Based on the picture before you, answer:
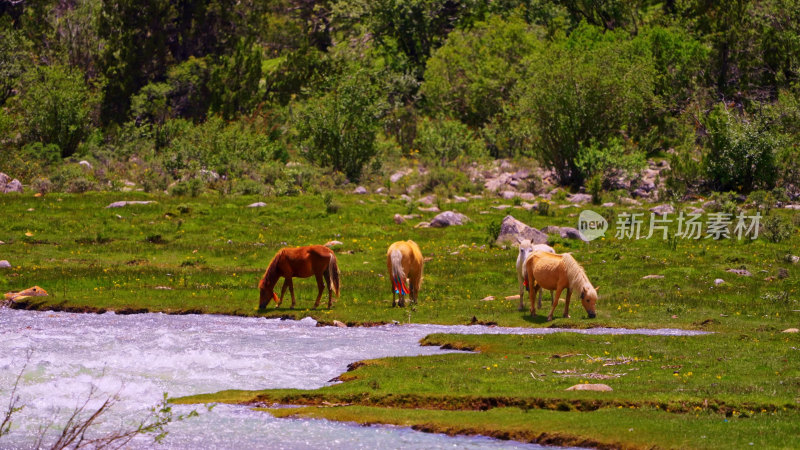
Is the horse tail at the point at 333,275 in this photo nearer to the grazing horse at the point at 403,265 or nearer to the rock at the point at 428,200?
the grazing horse at the point at 403,265

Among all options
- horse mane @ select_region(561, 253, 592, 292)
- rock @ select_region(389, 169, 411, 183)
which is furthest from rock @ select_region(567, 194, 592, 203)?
horse mane @ select_region(561, 253, 592, 292)

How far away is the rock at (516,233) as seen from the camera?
40469 mm

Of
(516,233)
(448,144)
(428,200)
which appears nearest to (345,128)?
(448,144)

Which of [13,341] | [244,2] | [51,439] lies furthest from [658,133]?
[51,439]

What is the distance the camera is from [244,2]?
3258 inches

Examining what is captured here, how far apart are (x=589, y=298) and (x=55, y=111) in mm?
47143

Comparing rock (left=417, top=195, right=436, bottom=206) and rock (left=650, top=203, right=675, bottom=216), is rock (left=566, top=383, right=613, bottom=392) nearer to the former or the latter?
rock (left=650, top=203, right=675, bottom=216)

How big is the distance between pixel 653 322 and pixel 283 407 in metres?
13.4

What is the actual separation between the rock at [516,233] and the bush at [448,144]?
22.5 m

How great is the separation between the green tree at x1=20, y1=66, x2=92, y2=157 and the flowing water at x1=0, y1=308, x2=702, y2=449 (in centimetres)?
3636

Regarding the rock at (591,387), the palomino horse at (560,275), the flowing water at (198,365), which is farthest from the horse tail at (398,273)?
the rock at (591,387)

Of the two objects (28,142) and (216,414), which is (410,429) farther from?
(28,142)

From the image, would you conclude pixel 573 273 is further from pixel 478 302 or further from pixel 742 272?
pixel 742 272

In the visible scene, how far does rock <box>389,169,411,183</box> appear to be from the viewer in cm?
6049
